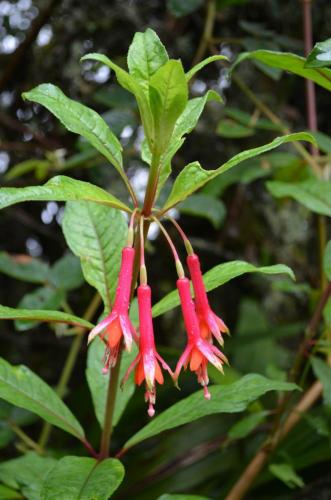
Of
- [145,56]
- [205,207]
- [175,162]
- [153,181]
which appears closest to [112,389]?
[153,181]

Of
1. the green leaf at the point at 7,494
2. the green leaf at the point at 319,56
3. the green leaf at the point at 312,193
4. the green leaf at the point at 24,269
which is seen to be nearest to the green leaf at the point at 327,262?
the green leaf at the point at 312,193

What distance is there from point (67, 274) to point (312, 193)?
1.48 feet

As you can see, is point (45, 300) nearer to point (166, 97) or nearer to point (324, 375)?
point (324, 375)

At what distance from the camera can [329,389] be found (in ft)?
2.79

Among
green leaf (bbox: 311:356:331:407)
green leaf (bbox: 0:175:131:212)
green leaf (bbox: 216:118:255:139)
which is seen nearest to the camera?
green leaf (bbox: 0:175:131:212)

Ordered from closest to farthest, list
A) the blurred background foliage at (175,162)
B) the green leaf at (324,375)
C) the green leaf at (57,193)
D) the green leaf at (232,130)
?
the green leaf at (57,193) < the green leaf at (324,375) < the green leaf at (232,130) < the blurred background foliage at (175,162)

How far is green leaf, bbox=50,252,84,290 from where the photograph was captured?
110 cm

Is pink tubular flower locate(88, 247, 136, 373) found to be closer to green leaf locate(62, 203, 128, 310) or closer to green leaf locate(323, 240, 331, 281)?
green leaf locate(62, 203, 128, 310)

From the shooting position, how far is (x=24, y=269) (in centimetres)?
111

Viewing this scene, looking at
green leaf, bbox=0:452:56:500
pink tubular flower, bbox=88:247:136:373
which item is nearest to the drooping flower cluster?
pink tubular flower, bbox=88:247:136:373

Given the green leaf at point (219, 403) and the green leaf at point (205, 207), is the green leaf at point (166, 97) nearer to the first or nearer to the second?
the green leaf at point (219, 403)

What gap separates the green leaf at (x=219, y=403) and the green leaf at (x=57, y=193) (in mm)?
233

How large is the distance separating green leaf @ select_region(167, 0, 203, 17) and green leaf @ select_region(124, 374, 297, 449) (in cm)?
87

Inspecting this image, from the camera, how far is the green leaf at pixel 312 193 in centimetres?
87
